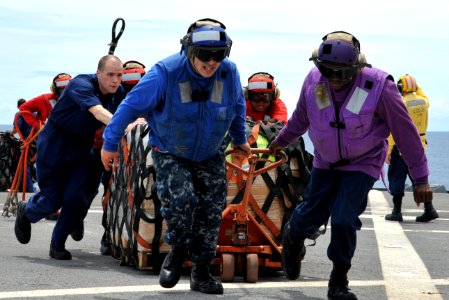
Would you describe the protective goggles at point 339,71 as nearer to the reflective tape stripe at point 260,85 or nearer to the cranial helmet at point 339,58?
the cranial helmet at point 339,58

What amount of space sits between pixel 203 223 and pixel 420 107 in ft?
27.7

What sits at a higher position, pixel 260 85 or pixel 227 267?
pixel 260 85

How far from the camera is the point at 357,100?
7.75 m

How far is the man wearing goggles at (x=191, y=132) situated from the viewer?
7945 millimetres

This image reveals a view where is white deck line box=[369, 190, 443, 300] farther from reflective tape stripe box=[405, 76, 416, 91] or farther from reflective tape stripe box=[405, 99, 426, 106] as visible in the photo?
reflective tape stripe box=[405, 76, 416, 91]

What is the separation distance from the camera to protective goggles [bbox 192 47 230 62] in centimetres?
787

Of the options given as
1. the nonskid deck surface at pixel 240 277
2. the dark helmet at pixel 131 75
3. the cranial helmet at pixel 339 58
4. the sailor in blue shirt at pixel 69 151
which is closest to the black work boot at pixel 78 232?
the nonskid deck surface at pixel 240 277

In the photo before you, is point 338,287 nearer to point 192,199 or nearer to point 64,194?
point 192,199

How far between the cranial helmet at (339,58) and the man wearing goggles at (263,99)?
308cm

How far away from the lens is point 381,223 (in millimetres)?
15648

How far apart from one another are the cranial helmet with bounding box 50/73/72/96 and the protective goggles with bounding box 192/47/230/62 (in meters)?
6.13

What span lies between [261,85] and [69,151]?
5.95 ft

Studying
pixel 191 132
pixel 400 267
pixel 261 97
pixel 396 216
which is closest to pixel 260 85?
pixel 261 97

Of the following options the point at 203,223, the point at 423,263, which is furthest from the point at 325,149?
the point at 423,263
